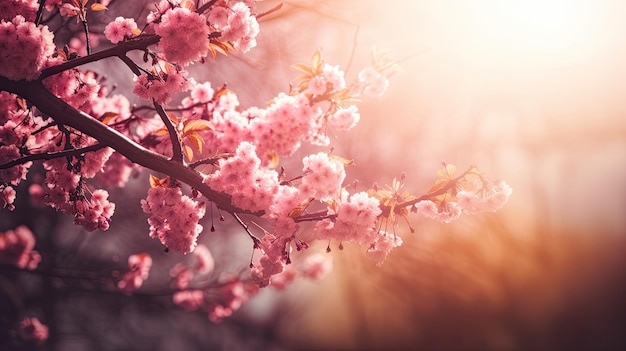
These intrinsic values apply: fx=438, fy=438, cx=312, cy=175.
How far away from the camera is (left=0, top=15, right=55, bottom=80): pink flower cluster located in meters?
1.44

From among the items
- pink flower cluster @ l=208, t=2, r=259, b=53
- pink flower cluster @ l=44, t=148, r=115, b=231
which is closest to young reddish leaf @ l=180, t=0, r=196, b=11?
pink flower cluster @ l=208, t=2, r=259, b=53

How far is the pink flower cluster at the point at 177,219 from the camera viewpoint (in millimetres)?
1857

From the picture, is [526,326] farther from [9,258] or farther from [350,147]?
[9,258]

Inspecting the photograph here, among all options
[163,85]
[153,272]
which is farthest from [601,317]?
[163,85]

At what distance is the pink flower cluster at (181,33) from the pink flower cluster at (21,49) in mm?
Result: 398

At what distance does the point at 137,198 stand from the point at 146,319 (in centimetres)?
176

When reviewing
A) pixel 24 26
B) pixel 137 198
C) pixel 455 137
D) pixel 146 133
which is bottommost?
pixel 24 26

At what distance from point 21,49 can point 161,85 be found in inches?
17.9

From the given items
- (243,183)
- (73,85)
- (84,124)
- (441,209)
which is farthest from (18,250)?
(441,209)

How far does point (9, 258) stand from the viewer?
4.11 metres

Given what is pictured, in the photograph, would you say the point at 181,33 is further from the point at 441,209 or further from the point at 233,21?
the point at 441,209

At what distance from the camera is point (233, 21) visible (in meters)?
1.57

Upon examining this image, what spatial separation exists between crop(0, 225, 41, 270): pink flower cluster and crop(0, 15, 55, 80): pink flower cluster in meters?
3.36

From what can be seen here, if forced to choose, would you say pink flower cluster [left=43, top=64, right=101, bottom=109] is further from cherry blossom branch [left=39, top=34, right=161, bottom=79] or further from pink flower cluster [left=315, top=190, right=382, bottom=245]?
pink flower cluster [left=315, top=190, right=382, bottom=245]
